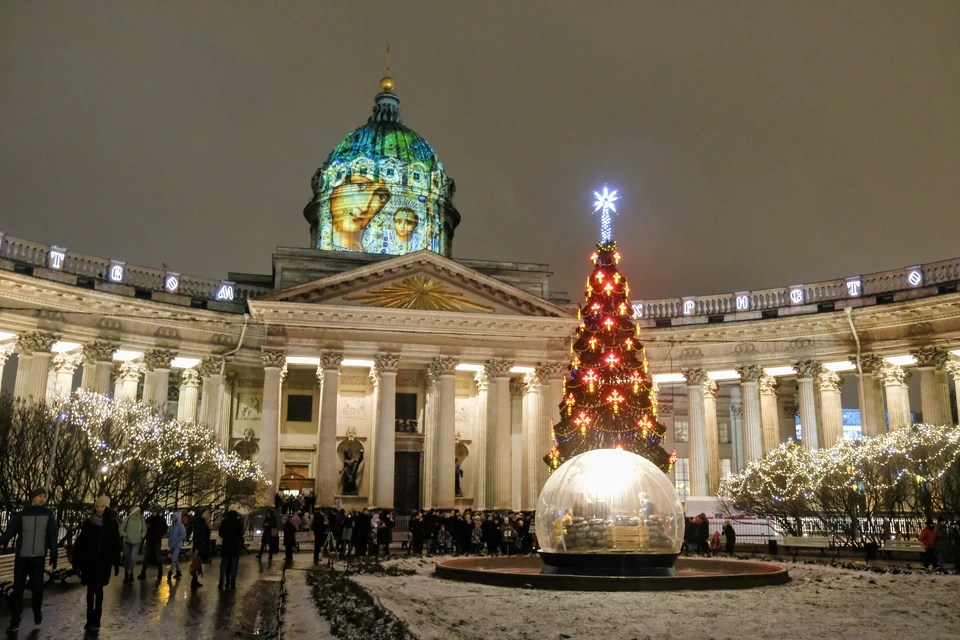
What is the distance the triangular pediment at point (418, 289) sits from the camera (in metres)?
44.7

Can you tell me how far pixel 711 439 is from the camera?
46.6m

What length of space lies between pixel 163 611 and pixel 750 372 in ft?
118

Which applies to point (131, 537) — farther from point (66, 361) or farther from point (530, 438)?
point (530, 438)

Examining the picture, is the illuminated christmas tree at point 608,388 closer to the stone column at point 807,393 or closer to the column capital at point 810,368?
the stone column at point 807,393

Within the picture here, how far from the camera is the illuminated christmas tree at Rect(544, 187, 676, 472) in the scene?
26828mm

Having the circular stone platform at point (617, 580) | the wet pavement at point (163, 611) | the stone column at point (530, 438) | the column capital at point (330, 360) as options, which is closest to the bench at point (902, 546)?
the circular stone platform at point (617, 580)

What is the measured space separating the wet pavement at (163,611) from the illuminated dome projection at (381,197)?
134 feet

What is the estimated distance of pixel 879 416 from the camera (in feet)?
143

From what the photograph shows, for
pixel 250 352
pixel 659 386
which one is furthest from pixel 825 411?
pixel 250 352

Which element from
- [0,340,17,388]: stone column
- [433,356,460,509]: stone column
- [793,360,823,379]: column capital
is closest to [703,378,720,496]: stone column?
[793,360,823,379]: column capital

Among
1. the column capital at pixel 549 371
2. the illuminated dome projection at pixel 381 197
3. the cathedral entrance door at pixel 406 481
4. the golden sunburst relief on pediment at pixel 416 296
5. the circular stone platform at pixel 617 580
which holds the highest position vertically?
the illuminated dome projection at pixel 381 197

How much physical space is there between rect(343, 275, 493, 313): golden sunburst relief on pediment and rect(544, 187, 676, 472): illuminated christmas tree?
17904 mm

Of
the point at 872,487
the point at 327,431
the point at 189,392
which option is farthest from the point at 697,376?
the point at 189,392

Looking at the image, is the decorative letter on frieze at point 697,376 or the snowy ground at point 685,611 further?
the decorative letter on frieze at point 697,376
